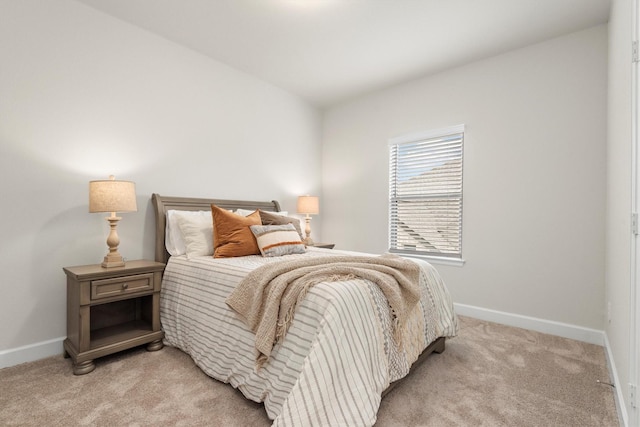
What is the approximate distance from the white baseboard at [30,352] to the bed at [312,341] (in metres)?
0.75

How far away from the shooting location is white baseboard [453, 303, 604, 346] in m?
2.72

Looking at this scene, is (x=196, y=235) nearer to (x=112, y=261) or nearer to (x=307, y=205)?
(x=112, y=261)

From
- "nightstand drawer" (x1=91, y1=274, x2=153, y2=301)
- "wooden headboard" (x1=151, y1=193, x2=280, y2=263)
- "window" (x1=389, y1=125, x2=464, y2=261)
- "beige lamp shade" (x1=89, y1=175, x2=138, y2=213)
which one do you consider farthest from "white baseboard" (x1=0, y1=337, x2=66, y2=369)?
"window" (x1=389, y1=125, x2=464, y2=261)

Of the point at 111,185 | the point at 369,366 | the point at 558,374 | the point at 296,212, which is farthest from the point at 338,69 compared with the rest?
the point at 558,374

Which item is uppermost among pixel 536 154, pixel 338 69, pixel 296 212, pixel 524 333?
pixel 338 69

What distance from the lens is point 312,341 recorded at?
4.96 feet

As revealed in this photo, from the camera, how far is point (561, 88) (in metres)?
2.88

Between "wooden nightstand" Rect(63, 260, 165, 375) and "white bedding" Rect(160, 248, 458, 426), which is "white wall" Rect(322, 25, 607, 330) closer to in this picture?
"white bedding" Rect(160, 248, 458, 426)

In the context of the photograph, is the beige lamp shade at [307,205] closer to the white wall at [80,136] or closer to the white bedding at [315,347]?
the white wall at [80,136]

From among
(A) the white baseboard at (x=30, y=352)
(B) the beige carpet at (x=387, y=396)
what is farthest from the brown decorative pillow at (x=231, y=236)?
(A) the white baseboard at (x=30, y=352)

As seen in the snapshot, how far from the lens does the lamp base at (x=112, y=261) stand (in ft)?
7.65

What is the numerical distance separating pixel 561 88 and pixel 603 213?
3.82 ft

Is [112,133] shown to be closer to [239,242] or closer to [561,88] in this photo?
[239,242]

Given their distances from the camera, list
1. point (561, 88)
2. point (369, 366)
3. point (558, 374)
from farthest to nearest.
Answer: point (561, 88), point (558, 374), point (369, 366)
